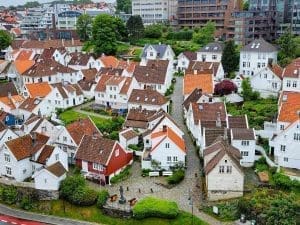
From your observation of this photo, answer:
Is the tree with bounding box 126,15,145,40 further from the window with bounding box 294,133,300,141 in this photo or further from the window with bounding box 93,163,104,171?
the window with bounding box 294,133,300,141

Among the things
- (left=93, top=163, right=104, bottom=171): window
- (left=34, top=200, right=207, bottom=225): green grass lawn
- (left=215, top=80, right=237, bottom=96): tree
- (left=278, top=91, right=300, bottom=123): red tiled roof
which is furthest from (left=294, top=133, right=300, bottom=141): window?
(left=215, top=80, right=237, bottom=96): tree

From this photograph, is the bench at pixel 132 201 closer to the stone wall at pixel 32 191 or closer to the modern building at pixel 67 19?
the stone wall at pixel 32 191

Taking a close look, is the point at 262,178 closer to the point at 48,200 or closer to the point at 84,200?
the point at 84,200

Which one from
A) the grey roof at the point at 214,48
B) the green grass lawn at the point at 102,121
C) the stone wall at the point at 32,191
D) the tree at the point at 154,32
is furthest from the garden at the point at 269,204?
the tree at the point at 154,32

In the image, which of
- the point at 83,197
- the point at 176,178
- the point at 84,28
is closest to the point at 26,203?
the point at 83,197

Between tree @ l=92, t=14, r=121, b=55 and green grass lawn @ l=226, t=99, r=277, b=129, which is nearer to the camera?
green grass lawn @ l=226, t=99, r=277, b=129

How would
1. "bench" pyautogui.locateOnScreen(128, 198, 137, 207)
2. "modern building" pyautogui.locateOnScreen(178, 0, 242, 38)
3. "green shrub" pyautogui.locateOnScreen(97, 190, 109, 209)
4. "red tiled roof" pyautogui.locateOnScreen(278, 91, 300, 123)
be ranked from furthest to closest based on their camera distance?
"modern building" pyautogui.locateOnScreen(178, 0, 242, 38)
"red tiled roof" pyautogui.locateOnScreen(278, 91, 300, 123)
"green shrub" pyautogui.locateOnScreen(97, 190, 109, 209)
"bench" pyautogui.locateOnScreen(128, 198, 137, 207)

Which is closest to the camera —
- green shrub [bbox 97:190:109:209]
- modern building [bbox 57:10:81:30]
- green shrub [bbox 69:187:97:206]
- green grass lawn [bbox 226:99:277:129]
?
green shrub [bbox 97:190:109:209]

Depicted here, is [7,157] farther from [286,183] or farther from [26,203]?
[286,183]
